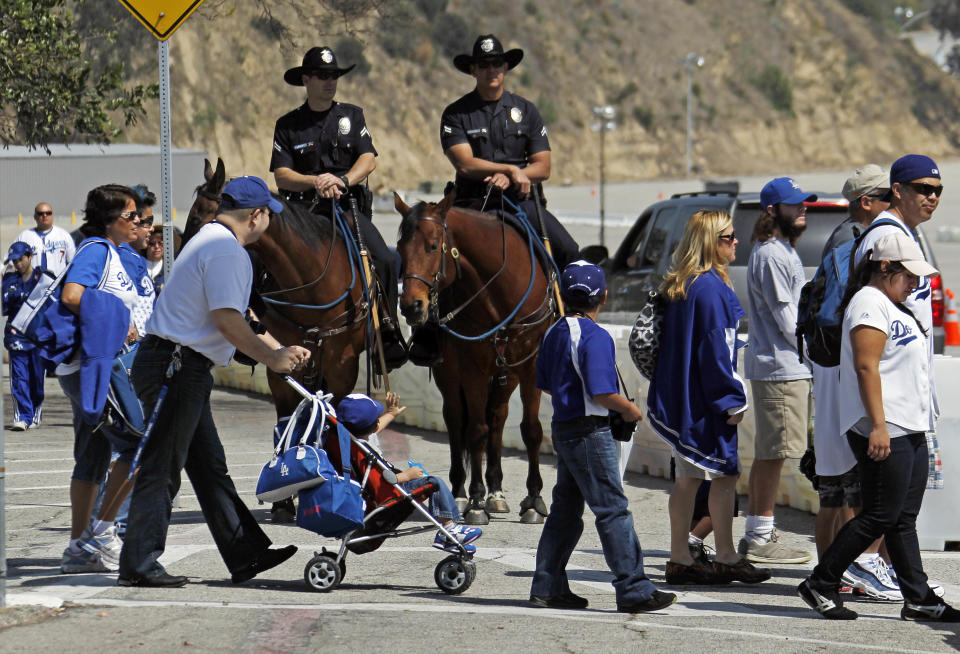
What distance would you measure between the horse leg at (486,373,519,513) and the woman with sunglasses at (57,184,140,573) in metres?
2.70

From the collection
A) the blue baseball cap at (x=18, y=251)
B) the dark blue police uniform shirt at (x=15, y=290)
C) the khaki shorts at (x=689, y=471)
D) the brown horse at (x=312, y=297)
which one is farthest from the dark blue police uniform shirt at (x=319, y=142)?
the blue baseball cap at (x=18, y=251)

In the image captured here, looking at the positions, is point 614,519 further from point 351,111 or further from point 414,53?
point 414,53

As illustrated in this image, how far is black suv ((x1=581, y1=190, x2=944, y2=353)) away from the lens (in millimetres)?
13555

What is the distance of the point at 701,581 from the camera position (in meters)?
7.37

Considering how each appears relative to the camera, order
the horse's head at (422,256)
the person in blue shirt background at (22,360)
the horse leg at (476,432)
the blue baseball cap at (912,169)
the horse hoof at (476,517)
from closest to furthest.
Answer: the blue baseball cap at (912,169), the horse's head at (422,256), the horse hoof at (476,517), the horse leg at (476,432), the person in blue shirt background at (22,360)

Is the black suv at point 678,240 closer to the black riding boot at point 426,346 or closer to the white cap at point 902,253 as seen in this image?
the black riding boot at point 426,346

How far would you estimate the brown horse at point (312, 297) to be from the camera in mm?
8953

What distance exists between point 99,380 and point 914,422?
12.8ft

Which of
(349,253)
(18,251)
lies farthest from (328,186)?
(18,251)

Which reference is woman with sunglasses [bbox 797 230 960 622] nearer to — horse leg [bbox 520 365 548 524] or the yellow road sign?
horse leg [bbox 520 365 548 524]

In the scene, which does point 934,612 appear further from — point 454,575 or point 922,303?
point 454,575

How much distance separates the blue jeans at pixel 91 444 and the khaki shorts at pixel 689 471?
2740 mm

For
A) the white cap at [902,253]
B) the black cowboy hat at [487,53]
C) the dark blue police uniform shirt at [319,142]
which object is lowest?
the white cap at [902,253]

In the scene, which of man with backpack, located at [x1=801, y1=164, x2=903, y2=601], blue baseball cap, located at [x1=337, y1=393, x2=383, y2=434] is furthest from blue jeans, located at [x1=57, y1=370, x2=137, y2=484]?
man with backpack, located at [x1=801, y1=164, x2=903, y2=601]
